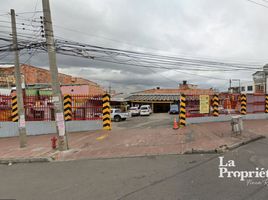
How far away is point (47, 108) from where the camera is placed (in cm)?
1405

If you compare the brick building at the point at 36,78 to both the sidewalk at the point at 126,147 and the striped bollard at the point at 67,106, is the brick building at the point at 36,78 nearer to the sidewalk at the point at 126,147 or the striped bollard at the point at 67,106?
the striped bollard at the point at 67,106

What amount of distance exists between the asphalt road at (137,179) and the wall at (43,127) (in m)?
6.39

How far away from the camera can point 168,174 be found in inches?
223

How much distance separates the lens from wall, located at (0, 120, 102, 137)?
43.8 ft

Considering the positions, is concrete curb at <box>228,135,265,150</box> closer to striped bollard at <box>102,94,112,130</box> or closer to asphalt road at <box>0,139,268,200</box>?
asphalt road at <box>0,139,268,200</box>

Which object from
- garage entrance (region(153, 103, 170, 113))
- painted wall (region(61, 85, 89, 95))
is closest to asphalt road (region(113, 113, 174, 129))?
painted wall (region(61, 85, 89, 95))

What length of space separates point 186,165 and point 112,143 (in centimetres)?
451

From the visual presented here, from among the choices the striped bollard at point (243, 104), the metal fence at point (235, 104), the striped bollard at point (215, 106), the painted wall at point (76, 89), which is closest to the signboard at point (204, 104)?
the metal fence at point (235, 104)

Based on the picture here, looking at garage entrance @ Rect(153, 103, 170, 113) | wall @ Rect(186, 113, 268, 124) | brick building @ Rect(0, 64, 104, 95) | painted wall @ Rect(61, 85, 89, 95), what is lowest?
garage entrance @ Rect(153, 103, 170, 113)

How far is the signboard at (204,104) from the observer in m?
15.7

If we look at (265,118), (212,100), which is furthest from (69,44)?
(265,118)

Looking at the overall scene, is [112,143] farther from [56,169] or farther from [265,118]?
[265,118]

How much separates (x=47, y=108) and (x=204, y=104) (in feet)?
36.6

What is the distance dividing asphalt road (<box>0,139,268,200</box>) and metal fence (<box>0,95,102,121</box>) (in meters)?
6.73
